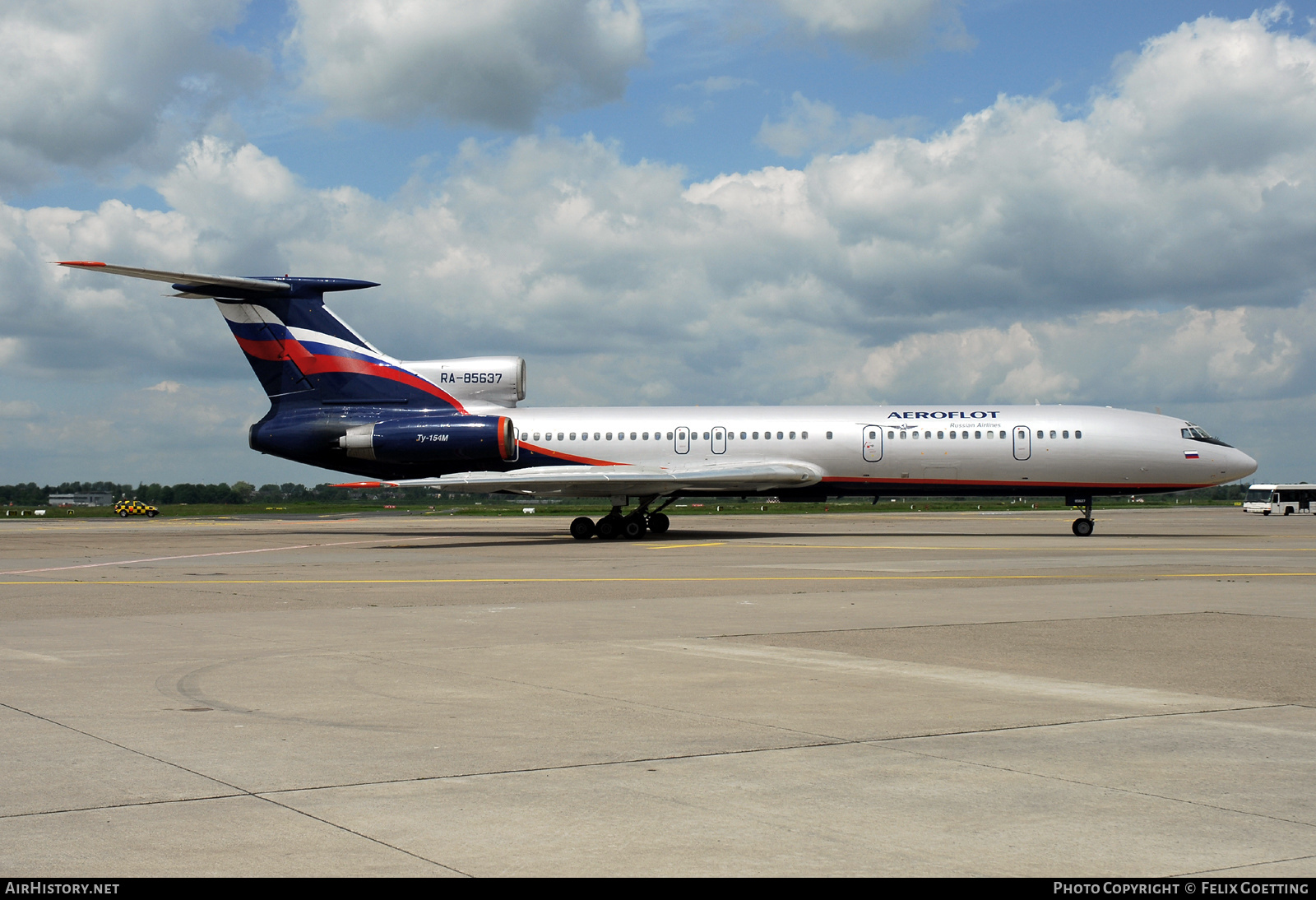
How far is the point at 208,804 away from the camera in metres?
5.18

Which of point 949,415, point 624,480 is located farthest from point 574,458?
point 949,415

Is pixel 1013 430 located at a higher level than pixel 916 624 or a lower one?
higher

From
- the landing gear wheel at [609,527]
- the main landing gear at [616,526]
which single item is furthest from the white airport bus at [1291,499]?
the landing gear wheel at [609,527]

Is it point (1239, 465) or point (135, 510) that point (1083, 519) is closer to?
point (1239, 465)

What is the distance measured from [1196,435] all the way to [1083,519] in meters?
4.00

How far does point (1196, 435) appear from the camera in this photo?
1281 inches

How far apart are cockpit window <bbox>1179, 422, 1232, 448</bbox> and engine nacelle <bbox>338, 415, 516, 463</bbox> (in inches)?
771

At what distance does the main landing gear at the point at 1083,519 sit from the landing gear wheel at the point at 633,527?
12.8 metres

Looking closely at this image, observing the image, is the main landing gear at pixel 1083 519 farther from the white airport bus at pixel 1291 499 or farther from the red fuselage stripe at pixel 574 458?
the white airport bus at pixel 1291 499

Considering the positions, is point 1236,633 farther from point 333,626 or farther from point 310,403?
point 310,403

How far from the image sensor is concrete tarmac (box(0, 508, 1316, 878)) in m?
4.59

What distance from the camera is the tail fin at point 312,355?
108 feet

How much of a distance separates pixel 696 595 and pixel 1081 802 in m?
10.6

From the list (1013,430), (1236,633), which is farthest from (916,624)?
(1013,430)
